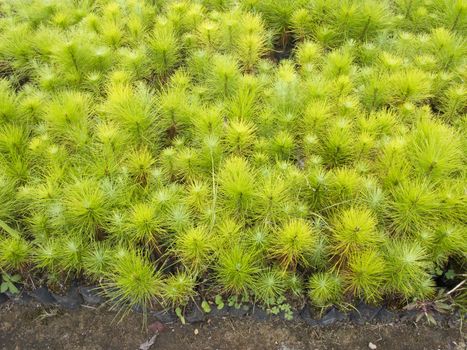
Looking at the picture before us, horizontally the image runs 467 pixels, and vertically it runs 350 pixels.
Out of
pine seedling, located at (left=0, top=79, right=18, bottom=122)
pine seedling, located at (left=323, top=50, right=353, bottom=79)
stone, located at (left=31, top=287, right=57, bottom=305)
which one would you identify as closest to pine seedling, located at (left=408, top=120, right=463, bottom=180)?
pine seedling, located at (left=323, top=50, right=353, bottom=79)

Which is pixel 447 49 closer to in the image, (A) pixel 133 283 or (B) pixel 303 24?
(B) pixel 303 24

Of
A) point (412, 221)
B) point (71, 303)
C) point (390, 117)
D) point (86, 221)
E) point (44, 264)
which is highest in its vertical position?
point (390, 117)

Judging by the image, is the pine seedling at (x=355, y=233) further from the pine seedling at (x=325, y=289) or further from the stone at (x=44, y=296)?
the stone at (x=44, y=296)

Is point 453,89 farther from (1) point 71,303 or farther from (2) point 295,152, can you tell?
(1) point 71,303

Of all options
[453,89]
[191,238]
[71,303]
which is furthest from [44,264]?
[453,89]

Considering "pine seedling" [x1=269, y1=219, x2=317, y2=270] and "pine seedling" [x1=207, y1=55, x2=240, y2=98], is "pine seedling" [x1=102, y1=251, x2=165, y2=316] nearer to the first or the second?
"pine seedling" [x1=269, y1=219, x2=317, y2=270]
